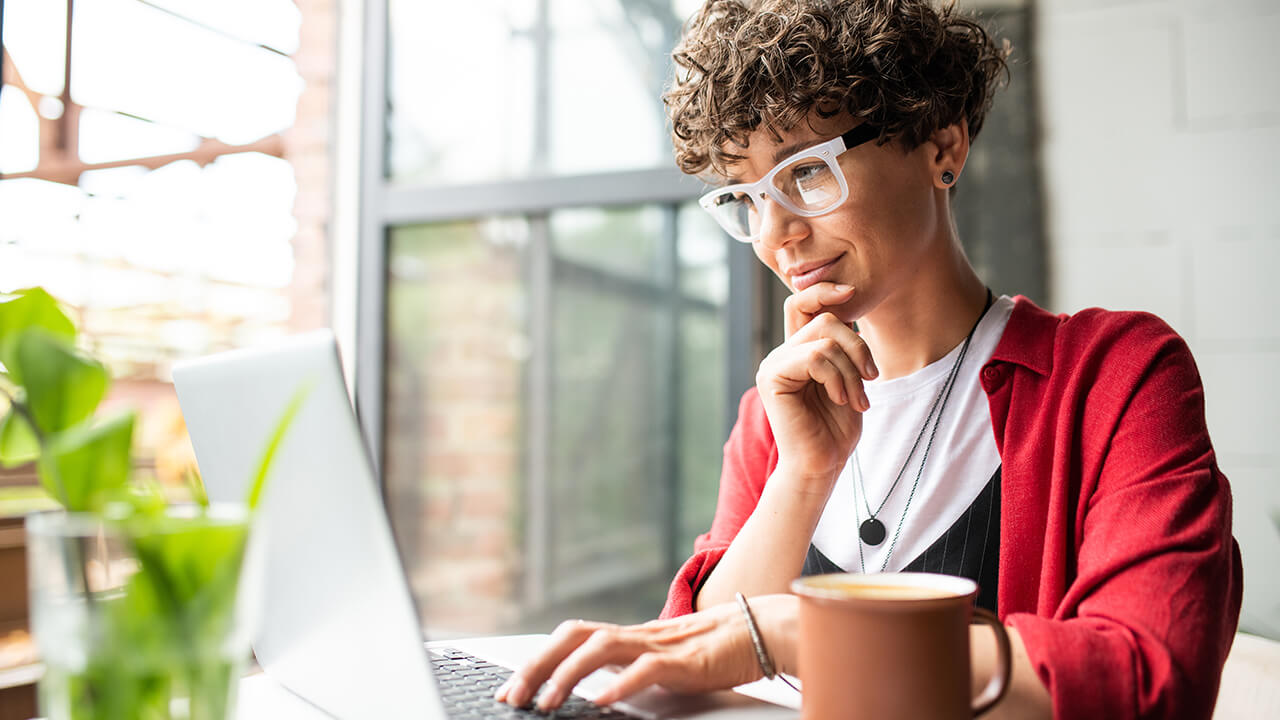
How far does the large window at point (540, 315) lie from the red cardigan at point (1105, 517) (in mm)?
1219

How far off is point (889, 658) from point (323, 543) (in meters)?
0.34

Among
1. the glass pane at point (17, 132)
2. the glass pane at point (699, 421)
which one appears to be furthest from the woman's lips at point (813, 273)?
the glass pane at point (17, 132)

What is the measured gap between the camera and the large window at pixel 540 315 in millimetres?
2428

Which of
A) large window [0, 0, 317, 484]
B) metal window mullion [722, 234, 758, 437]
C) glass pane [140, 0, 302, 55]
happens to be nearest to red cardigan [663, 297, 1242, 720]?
metal window mullion [722, 234, 758, 437]

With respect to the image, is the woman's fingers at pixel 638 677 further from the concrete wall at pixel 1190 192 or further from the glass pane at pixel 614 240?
the glass pane at pixel 614 240

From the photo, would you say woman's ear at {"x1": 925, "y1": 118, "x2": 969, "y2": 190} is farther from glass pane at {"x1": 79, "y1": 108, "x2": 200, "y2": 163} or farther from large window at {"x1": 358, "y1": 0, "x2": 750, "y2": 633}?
glass pane at {"x1": 79, "y1": 108, "x2": 200, "y2": 163}

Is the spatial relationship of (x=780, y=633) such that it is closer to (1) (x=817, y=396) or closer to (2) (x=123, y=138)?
(1) (x=817, y=396)

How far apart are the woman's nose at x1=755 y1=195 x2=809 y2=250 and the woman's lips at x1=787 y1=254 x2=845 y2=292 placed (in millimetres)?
46

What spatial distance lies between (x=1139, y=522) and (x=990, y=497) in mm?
266

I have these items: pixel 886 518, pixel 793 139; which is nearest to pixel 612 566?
pixel 886 518

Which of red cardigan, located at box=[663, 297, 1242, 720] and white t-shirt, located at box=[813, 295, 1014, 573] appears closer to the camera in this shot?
red cardigan, located at box=[663, 297, 1242, 720]

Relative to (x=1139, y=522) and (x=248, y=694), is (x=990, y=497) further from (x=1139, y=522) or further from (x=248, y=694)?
(x=248, y=694)

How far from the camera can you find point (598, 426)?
2539 millimetres

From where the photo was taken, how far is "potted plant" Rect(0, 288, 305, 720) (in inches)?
15.6
